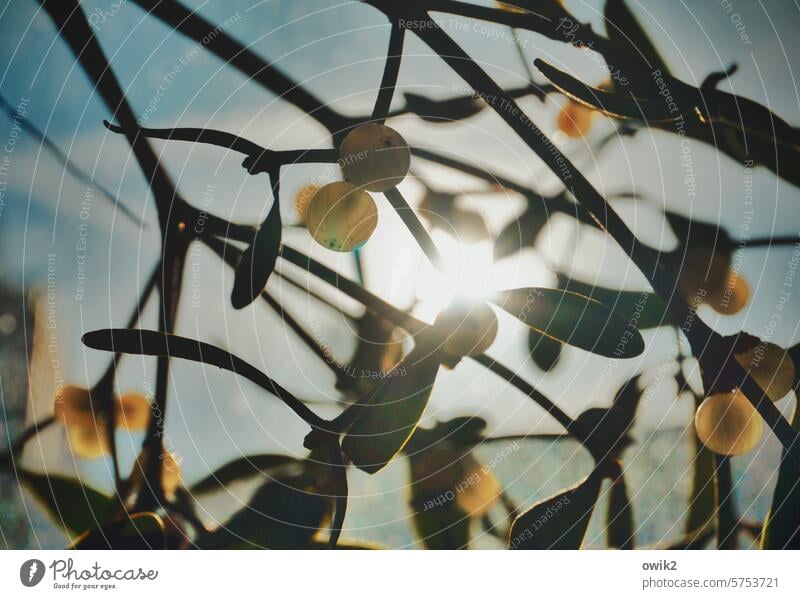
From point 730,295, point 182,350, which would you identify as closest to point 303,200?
point 182,350

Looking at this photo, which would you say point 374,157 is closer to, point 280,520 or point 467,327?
point 467,327

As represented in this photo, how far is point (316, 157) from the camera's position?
2.55ft

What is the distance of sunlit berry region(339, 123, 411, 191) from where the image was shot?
0.78m

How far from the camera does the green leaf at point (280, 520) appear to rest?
2.52ft

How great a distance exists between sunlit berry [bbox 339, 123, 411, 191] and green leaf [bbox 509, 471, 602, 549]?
0.45m

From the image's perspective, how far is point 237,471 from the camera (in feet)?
2.51

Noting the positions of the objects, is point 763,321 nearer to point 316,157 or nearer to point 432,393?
point 432,393

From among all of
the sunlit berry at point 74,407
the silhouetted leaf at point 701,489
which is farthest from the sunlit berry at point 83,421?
the silhouetted leaf at point 701,489

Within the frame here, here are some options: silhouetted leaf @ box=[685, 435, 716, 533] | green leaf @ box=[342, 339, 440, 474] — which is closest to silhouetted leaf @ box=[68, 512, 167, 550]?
green leaf @ box=[342, 339, 440, 474]

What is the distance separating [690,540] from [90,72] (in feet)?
3.21

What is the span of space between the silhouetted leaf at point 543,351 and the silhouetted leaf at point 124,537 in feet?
1.68

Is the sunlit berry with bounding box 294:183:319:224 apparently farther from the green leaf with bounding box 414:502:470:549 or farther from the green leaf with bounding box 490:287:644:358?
the green leaf with bounding box 414:502:470:549

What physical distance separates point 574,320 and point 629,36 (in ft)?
1.26

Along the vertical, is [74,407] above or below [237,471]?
above
